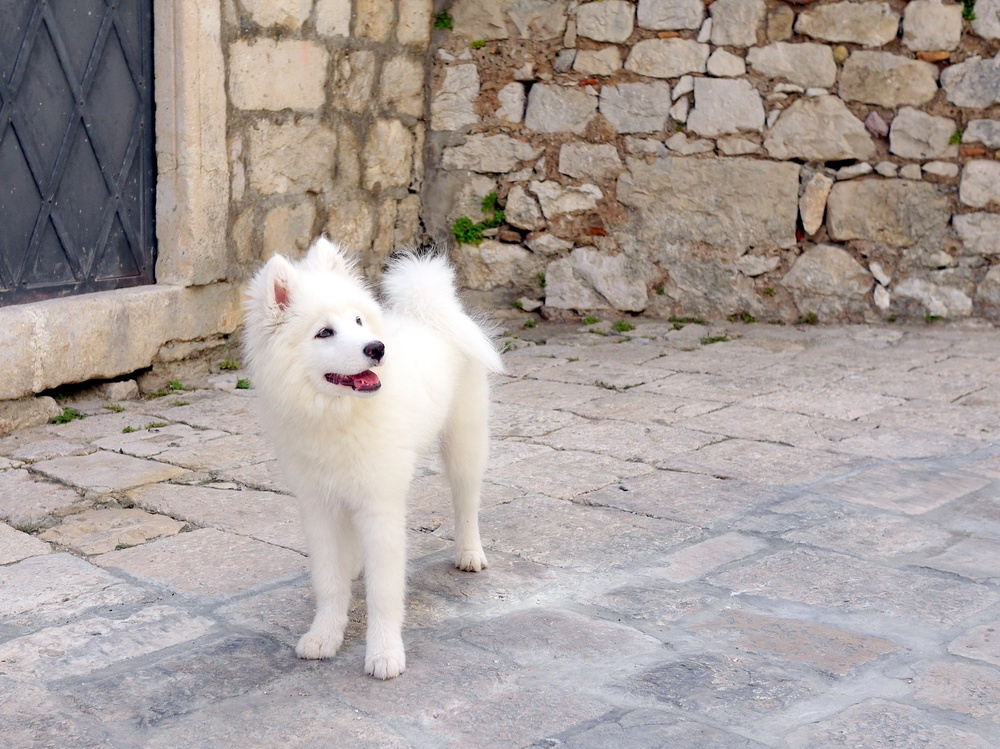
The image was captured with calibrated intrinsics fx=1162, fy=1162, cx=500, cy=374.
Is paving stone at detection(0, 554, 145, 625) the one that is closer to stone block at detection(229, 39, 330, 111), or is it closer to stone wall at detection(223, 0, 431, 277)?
stone wall at detection(223, 0, 431, 277)

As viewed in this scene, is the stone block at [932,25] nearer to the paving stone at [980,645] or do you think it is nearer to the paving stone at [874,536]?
the paving stone at [874,536]

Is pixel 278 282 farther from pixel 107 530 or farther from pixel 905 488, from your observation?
pixel 905 488

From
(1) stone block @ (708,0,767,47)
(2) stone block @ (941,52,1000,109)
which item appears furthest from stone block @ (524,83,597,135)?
(2) stone block @ (941,52,1000,109)

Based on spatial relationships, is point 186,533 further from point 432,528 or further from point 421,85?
point 421,85

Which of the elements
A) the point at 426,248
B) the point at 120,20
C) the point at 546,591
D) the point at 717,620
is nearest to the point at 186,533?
the point at 546,591

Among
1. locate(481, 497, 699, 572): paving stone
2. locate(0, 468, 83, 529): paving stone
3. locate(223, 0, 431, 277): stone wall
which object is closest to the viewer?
locate(481, 497, 699, 572): paving stone

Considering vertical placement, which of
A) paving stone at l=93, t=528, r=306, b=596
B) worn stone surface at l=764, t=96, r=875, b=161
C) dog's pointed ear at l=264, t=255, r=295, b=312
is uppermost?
worn stone surface at l=764, t=96, r=875, b=161

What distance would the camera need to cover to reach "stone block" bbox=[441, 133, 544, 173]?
763 cm

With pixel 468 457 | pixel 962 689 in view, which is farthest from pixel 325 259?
pixel 962 689

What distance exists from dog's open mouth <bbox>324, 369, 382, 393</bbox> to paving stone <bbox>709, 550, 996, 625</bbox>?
125cm

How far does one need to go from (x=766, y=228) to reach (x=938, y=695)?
4850 millimetres

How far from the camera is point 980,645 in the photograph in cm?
296

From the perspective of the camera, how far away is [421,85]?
25.2ft

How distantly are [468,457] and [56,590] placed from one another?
1.27m
